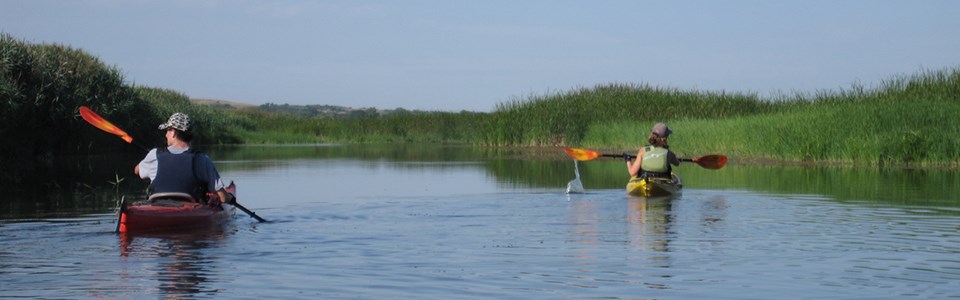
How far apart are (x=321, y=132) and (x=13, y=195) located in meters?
47.1

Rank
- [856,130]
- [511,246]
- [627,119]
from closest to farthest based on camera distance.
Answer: [511,246], [856,130], [627,119]

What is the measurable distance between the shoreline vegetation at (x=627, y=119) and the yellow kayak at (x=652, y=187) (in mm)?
10662

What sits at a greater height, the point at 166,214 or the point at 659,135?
the point at 659,135

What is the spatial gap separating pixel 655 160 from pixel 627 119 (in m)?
25.1

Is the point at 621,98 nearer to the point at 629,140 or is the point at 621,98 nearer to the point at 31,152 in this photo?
the point at 629,140

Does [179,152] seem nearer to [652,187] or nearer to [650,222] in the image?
[650,222]

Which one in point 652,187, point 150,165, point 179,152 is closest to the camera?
point 179,152

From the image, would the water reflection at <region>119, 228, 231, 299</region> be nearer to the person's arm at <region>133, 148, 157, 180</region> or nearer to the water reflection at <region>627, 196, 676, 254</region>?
the person's arm at <region>133, 148, 157, 180</region>

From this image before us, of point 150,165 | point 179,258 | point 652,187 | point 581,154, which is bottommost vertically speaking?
point 179,258

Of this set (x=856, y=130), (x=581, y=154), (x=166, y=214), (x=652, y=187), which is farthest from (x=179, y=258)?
(x=856, y=130)

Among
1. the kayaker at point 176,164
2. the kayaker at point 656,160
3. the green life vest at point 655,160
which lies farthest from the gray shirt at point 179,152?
the green life vest at point 655,160

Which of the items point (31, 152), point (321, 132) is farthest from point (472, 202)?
point (321, 132)

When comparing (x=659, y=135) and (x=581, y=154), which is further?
(x=581, y=154)

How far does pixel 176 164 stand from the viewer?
521 inches
